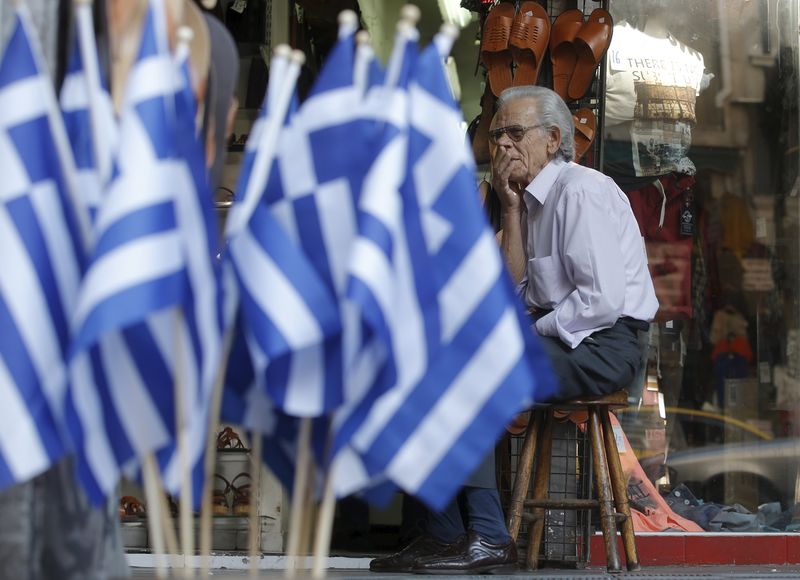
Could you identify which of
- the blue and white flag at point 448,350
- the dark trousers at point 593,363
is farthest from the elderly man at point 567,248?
the blue and white flag at point 448,350

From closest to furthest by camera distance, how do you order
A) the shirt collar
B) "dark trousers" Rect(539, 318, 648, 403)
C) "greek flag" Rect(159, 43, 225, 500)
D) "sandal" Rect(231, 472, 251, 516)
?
1. "greek flag" Rect(159, 43, 225, 500)
2. "dark trousers" Rect(539, 318, 648, 403)
3. the shirt collar
4. "sandal" Rect(231, 472, 251, 516)

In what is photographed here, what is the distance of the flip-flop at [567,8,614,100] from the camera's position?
4.96 meters

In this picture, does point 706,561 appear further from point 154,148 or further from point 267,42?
point 154,148

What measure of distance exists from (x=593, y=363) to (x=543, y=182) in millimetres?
760

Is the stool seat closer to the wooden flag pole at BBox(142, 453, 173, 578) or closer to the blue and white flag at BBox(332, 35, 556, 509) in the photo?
the blue and white flag at BBox(332, 35, 556, 509)

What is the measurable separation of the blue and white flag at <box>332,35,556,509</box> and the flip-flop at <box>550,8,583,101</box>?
2.84m

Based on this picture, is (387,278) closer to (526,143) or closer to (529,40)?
(526,143)

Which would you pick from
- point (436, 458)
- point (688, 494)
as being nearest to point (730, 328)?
point (688, 494)

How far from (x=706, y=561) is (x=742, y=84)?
293 centimetres

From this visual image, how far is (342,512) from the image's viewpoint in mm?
6281

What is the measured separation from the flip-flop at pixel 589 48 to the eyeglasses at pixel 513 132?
1.98 ft

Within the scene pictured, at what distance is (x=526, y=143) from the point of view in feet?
14.9

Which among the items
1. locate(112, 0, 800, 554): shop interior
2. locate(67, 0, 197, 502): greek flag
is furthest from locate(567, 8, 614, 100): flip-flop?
locate(67, 0, 197, 502): greek flag

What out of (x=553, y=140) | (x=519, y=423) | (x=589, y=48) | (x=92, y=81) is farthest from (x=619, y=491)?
(x=92, y=81)
